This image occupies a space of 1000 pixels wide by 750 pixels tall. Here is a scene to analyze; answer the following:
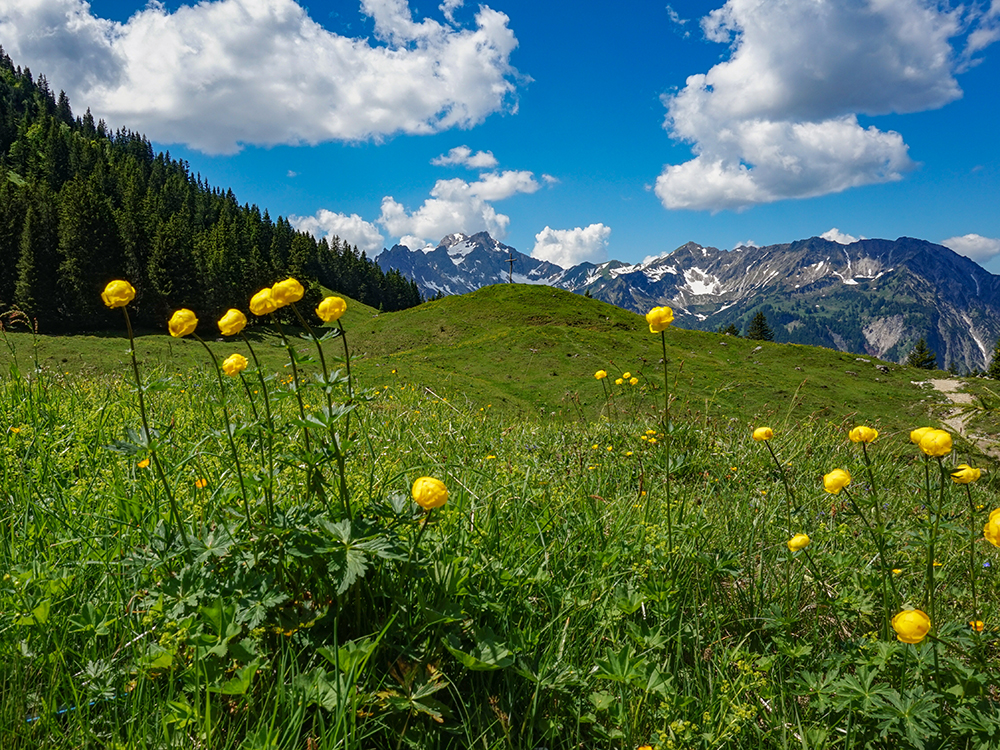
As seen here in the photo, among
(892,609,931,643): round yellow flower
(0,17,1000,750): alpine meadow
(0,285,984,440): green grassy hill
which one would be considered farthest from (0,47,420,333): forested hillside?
(892,609,931,643): round yellow flower

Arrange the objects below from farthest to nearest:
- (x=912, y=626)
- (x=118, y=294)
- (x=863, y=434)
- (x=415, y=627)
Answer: (x=863, y=434), (x=118, y=294), (x=415, y=627), (x=912, y=626)

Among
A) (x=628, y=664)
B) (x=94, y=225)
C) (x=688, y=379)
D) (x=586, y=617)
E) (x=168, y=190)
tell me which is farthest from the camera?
(x=168, y=190)

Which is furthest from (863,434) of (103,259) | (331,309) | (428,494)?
(103,259)

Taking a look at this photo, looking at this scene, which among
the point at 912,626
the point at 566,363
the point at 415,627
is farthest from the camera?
the point at 566,363

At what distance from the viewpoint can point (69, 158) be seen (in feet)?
301

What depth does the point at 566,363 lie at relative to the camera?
24406 mm

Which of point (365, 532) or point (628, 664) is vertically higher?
point (365, 532)

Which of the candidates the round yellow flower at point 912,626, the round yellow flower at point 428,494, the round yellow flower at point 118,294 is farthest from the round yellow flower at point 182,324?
the round yellow flower at point 912,626

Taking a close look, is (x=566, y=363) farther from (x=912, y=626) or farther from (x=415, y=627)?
(x=912, y=626)

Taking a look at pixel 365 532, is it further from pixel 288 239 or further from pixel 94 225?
pixel 288 239

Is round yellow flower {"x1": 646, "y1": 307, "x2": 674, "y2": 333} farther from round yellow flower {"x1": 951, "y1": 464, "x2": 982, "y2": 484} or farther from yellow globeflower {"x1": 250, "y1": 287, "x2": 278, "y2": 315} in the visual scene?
yellow globeflower {"x1": 250, "y1": 287, "x2": 278, "y2": 315}

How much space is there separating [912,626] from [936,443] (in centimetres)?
67

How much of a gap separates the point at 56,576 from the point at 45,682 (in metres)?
0.46

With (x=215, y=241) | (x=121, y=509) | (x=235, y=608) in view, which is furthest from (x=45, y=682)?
(x=215, y=241)
